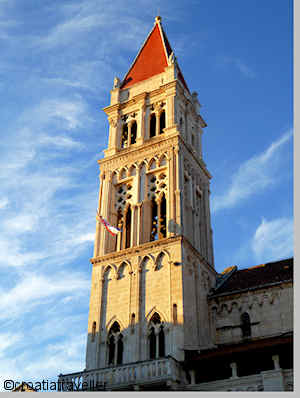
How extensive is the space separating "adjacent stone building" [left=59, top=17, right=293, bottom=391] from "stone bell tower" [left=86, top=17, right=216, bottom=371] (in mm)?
60

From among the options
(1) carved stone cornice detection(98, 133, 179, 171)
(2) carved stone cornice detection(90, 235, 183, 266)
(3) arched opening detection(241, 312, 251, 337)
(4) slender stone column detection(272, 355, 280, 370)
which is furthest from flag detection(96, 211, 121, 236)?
(4) slender stone column detection(272, 355, 280, 370)

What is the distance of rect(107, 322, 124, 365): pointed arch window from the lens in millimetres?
24797

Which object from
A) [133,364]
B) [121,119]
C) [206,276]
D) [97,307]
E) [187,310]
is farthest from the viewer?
[121,119]

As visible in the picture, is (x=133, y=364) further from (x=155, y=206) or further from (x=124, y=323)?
(x=155, y=206)

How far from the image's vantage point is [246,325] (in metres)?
25.8

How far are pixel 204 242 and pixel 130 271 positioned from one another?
576 centimetres

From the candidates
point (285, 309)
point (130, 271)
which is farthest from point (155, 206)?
point (285, 309)

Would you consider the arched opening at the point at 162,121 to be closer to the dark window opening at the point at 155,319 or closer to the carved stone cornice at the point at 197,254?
the carved stone cornice at the point at 197,254

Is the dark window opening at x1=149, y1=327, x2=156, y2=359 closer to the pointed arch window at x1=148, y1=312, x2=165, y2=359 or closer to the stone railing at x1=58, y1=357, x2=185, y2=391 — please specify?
the pointed arch window at x1=148, y1=312, x2=165, y2=359

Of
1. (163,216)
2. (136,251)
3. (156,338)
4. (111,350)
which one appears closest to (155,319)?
(156,338)

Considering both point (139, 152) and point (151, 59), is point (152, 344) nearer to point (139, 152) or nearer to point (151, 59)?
point (139, 152)

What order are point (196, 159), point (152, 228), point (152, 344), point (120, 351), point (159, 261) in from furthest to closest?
1. point (196, 159)
2. point (152, 228)
3. point (159, 261)
4. point (120, 351)
5. point (152, 344)

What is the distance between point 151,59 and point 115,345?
21.8 meters

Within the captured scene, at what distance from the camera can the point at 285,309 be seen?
2502 cm
